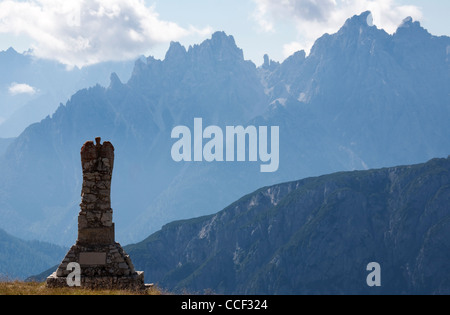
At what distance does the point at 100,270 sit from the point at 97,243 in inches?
64.2

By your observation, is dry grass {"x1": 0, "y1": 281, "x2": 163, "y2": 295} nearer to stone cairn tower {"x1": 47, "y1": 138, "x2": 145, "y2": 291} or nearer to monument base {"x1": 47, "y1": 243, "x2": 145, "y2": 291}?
monument base {"x1": 47, "y1": 243, "x2": 145, "y2": 291}

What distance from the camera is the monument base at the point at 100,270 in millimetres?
33812

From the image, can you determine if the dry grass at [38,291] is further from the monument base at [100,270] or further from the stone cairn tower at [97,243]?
the stone cairn tower at [97,243]

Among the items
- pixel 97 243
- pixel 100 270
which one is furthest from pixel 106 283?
pixel 97 243

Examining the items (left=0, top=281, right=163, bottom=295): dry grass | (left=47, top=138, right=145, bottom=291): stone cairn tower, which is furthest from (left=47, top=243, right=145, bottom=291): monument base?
(left=0, top=281, right=163, bottom=295): dry grass

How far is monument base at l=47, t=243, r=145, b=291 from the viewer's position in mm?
33812

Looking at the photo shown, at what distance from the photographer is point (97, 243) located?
35438 mm

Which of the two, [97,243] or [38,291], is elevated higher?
[97,243]

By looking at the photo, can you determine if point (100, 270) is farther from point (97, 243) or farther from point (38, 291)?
point (38, 291)
